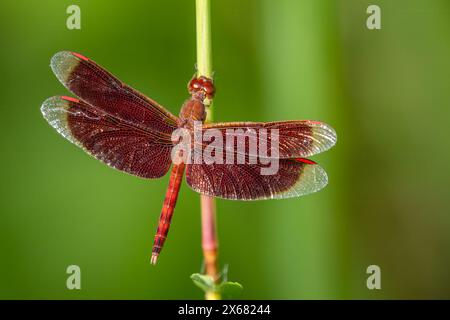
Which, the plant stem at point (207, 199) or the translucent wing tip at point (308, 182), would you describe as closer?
the plant stem at point (207, 199)

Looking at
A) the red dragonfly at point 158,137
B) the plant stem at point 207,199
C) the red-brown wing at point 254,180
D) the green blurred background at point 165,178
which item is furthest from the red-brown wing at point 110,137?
the green blurred background at point 165,178

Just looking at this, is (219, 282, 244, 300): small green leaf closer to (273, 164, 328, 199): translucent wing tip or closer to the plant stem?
the plant stem

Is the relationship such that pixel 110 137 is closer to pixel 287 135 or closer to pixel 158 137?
pixel 158 137

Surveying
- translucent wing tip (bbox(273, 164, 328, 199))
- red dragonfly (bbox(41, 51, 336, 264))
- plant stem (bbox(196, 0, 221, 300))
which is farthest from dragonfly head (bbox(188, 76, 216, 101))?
translucent wing tip (bbox(273, 164, 328, 199))

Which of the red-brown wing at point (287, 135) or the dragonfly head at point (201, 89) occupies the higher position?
the dragonfly head at point (201, 89)

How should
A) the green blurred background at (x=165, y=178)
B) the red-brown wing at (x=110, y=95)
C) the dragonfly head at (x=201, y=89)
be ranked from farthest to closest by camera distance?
the green blurred background at (x=165, y=178) < the red-brown wing at (x=110, y=95) < the dragonfly head at (x=201, y=89)

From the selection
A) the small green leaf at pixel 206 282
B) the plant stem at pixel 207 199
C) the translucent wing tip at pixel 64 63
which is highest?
the translucent wing tip at pixel 64 63

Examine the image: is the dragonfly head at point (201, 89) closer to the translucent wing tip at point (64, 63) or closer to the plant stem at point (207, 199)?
the plant stem at point (207, 199)
